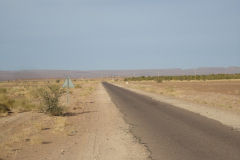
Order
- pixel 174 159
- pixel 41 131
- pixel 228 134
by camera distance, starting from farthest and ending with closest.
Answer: pixel 41 131
pixel 228 134
pixel 174 159

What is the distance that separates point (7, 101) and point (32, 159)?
16.2 m

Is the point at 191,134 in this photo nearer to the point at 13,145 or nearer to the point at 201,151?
the point at 201,151

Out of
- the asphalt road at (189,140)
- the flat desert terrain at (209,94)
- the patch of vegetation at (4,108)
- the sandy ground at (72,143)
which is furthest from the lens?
the flat desert terrain at (209,94)

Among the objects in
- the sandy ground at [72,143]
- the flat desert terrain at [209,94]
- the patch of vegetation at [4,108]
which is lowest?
the flat desert terrain at [209,94]

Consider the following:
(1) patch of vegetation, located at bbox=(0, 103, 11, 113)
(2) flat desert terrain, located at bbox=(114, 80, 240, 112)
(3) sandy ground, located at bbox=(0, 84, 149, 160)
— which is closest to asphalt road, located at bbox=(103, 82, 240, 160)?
(3) sandy ground, located at bbox=(0, 84, 149, 160)

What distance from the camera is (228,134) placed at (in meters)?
11.3

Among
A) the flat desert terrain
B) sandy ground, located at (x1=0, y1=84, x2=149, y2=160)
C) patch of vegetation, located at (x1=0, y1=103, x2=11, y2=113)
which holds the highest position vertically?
sandy ground, located at (x1=0, y1=84, x2=149, y2=160)

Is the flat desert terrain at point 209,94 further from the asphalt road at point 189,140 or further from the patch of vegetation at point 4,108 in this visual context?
the patch of vegetation at point 4,108

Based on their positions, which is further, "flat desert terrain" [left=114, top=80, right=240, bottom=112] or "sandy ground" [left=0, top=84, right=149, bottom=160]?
"flat desert terrain" [left=114, top=80, right=240, bottom=112]

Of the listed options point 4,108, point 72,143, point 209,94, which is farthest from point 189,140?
point 209,94

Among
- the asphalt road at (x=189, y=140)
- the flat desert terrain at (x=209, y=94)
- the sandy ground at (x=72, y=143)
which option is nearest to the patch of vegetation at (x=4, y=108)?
the sandy ground at (x=72, y=143)

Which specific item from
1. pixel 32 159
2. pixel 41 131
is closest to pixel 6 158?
pixel 32 159

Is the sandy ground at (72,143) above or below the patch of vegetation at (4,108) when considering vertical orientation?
above

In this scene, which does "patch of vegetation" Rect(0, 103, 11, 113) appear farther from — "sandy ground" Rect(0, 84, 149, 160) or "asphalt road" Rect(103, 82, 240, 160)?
"asphalt road" Rect(103, 82, 240, 160)
